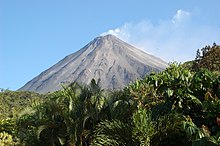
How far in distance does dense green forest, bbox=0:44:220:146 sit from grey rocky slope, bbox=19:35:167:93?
139m

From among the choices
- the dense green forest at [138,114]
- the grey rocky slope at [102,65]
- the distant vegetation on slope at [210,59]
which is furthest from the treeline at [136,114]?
the grey rocky slope at [102,65]

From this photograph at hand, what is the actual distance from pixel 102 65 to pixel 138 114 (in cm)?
16546

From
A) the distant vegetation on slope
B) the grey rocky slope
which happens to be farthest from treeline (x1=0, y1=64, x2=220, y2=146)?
the grey rocky slope

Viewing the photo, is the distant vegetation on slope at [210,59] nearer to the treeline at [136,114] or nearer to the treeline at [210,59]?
the treeline at [210,59]

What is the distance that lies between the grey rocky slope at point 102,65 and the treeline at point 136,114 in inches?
5490

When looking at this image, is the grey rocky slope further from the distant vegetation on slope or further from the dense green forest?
the dense green forest

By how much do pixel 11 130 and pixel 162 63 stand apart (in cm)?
16937

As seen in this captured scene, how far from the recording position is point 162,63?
192375 mm

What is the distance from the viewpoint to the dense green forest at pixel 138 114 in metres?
8.77

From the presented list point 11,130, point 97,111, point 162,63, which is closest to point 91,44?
point 162,63

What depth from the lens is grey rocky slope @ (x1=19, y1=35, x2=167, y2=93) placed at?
163 meters

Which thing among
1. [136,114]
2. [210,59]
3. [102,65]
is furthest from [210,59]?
[102,65]

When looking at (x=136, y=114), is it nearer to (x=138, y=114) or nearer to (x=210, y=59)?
(x=138, y=114)

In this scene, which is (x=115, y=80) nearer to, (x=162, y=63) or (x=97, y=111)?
(x=162, y=63)
